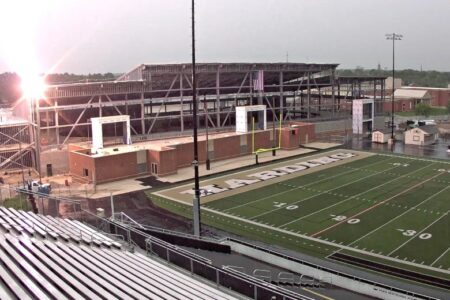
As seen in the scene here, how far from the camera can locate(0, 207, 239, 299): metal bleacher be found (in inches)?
350

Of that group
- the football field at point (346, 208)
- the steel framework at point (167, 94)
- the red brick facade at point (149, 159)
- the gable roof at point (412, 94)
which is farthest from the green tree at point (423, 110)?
the red brick facade at point (149, 159)

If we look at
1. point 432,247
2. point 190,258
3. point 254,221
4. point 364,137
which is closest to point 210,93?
point 364,137

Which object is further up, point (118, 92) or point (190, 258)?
point (118, 92)

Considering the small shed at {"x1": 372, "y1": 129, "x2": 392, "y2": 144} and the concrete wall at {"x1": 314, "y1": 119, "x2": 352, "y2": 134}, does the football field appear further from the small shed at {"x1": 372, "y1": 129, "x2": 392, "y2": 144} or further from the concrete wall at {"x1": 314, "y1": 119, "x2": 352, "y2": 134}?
the concrete wall at {"x1": 314, "y1": 119, "x2": 352, "y2": 134}

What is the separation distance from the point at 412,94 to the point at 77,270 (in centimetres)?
9618

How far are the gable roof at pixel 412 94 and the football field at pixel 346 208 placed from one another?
60716mm

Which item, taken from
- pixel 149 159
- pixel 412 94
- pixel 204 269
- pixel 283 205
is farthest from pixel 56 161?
pixel 412 94

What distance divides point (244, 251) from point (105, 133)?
34.5 metres

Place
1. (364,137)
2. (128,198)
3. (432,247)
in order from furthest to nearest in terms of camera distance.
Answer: (364,137) → (128,198) → (432,247)

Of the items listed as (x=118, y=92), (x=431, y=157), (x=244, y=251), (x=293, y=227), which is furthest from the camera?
(x=118, y=92)

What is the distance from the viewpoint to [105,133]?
161 ft

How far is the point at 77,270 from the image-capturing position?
10.1m

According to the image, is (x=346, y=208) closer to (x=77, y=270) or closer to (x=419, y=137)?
(x=77, y=270)

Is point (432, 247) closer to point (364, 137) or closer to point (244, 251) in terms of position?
point (244, 251)
